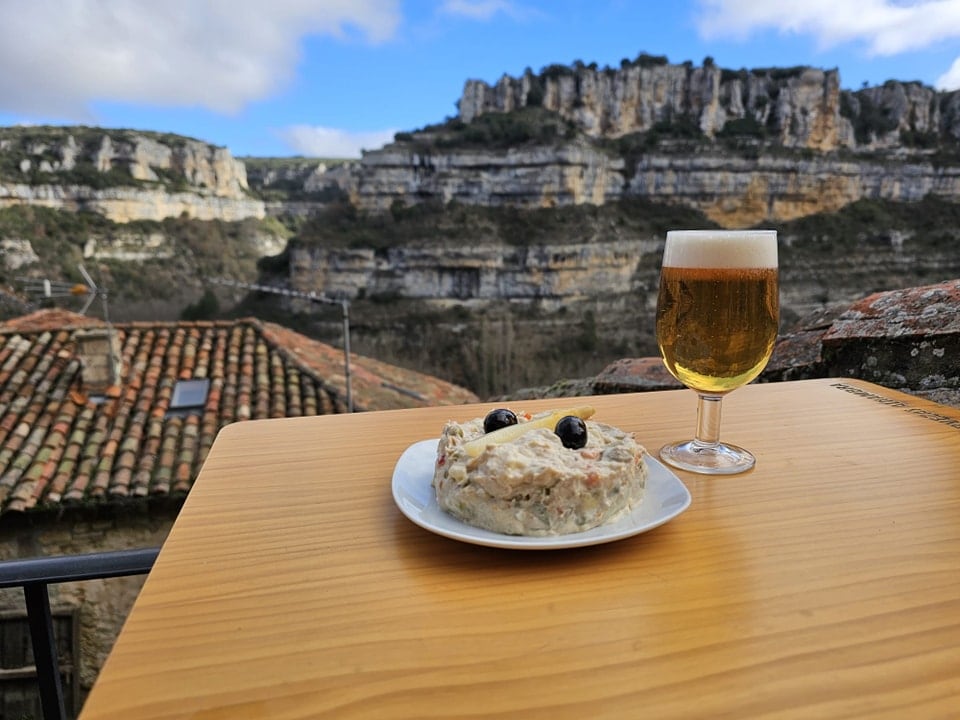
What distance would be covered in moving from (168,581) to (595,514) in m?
0.35

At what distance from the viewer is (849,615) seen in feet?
1.35

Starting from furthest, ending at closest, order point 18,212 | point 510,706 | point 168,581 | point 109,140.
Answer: point 109,140 → point 18,212 → point 168,581 → point 510,706

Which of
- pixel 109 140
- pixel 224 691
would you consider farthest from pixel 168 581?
pixel 109 140

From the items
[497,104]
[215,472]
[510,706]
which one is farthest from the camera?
[497,104]

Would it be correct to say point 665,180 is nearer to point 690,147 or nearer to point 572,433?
point 690,147

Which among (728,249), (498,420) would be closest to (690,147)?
(728,249)

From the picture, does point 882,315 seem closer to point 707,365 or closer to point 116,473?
point 707,365

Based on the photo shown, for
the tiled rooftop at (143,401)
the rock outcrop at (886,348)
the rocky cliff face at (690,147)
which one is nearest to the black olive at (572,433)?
the rock outcrop at (886,348)

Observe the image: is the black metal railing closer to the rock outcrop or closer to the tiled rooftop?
the rock outcrop

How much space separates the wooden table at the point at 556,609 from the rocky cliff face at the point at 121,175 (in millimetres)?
33435

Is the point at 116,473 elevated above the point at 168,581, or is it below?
below

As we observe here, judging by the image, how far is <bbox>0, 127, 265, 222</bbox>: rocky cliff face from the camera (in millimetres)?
27656

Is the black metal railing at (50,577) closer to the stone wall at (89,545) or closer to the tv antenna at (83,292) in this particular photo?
the stone wall at (89,545)

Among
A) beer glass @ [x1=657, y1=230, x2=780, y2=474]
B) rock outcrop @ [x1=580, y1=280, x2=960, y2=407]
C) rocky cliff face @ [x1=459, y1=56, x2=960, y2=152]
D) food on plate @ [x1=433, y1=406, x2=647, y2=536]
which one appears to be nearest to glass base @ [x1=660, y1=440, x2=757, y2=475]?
Result: beer glass @ [x1=657, y1=230, x2=780, y2=474]
